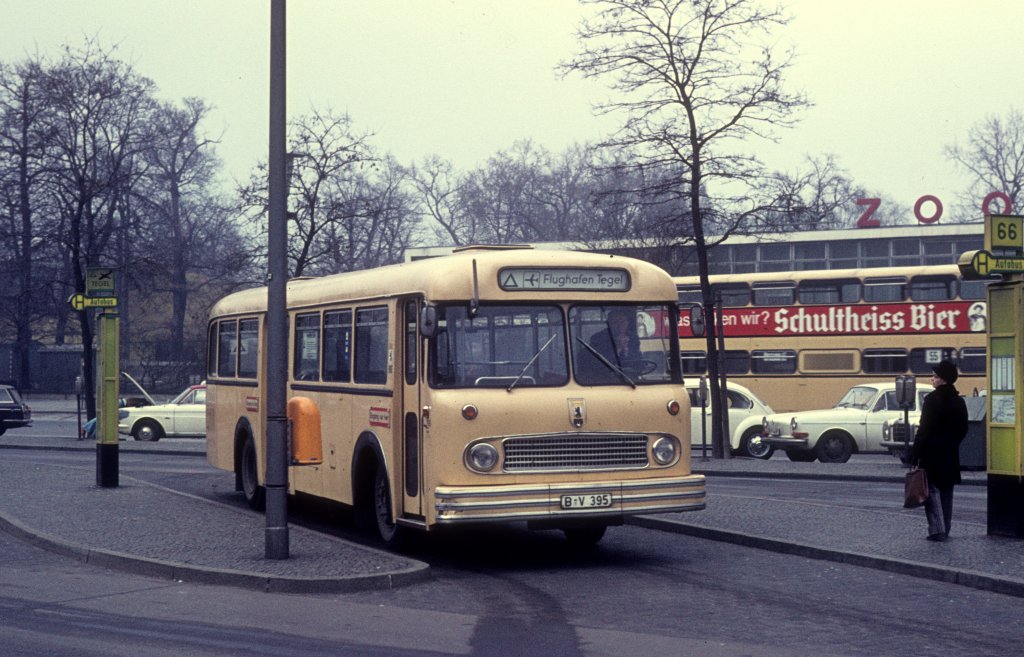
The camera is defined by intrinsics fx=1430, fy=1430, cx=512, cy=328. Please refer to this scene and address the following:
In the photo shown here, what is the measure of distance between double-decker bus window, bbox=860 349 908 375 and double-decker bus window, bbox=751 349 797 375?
170 cm

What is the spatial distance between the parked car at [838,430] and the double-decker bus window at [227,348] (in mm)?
12804

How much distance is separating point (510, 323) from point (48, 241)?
26.6 m

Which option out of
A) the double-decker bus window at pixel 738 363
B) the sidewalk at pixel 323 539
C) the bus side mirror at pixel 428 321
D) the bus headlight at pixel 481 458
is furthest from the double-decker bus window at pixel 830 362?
the bus side mirror at pixel 428 321

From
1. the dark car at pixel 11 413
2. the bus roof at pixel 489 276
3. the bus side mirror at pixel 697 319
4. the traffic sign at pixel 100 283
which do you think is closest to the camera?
the bus roof at pixel 489 276

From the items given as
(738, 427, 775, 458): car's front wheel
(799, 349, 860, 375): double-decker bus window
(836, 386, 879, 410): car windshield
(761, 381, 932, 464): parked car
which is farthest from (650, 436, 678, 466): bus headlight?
(799, 349, 860, 375): double-decker bus window

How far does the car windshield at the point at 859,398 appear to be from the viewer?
2812cm

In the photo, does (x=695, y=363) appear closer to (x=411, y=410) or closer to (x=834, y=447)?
(x=834, y=447)

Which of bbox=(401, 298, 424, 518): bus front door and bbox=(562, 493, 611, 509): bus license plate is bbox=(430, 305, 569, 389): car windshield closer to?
bbox=(401, 298, 424, 518): bus front door

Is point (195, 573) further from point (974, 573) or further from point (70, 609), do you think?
point (974, 573)

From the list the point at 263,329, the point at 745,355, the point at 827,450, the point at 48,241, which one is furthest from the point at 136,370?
the point at 263,329

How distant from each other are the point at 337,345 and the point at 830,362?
22.0 metres

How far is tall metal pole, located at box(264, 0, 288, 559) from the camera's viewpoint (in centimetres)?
1155

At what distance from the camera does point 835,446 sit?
2783cm

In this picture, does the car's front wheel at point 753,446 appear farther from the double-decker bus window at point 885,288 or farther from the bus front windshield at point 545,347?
the bus front windshield at point 545,347
